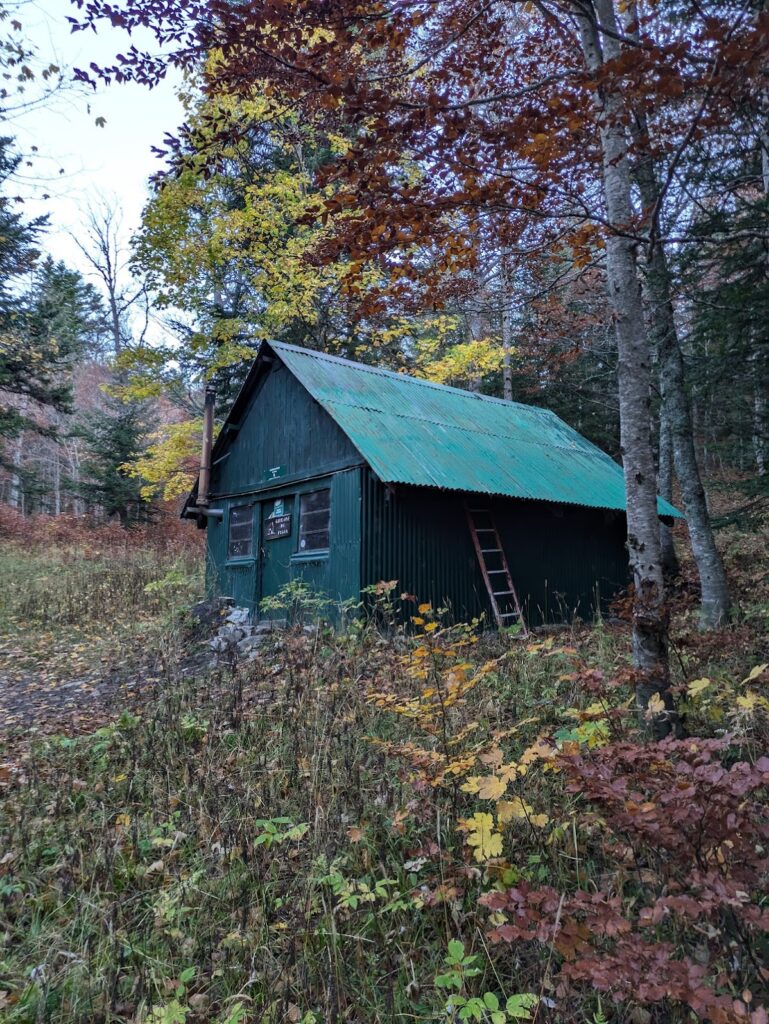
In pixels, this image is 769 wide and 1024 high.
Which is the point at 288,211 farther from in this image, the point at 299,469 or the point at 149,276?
the point at 299,469

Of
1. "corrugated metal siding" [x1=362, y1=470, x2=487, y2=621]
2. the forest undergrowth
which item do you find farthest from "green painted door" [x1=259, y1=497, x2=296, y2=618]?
the forest undergrowth

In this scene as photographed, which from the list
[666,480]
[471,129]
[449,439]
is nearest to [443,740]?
[471,129]

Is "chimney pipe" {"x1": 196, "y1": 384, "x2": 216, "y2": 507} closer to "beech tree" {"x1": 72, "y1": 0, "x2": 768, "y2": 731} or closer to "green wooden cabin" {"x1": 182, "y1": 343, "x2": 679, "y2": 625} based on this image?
"green wooden cabin" {"x1": 182, "y1": 343, "x2": 679, "y2": 625}

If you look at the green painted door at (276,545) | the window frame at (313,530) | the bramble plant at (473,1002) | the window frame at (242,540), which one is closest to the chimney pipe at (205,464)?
the window frame at (242,540)

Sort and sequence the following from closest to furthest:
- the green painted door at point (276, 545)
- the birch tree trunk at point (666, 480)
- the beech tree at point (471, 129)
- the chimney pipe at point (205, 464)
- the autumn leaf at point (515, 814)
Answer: the autumn leaf at point (515, 814), the beech tree at point (471, 129), the green painted door at point (276, 545), the birch tree trunk at point (666, 480), the chimney pipe at point (205, 464)

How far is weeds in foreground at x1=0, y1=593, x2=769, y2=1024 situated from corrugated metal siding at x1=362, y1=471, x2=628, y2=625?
5659 millimetres

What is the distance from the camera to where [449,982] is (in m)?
2.43

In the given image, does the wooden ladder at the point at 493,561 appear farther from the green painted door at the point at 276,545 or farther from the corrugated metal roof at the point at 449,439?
the green painted door at the point at 276,545

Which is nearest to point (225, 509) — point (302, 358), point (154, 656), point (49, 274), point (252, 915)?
point (302, 358)

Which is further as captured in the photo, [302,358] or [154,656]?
[302,358]

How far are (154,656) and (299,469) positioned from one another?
482cm

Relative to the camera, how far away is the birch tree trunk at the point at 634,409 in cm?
432

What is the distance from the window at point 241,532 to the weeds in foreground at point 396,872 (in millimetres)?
8471

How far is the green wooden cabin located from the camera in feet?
35.1
